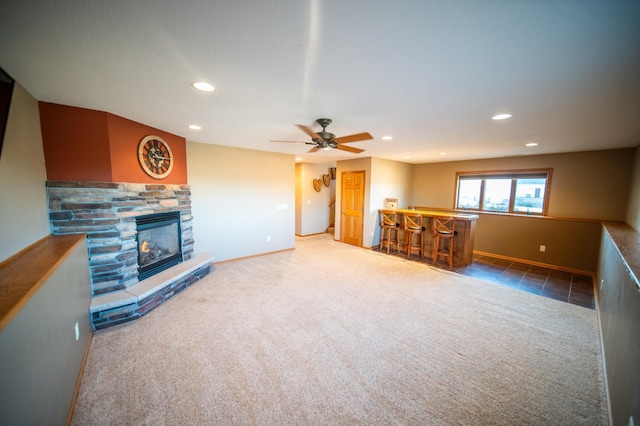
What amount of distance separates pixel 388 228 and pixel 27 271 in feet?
18.4

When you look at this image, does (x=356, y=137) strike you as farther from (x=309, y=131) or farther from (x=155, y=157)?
(x=155, y=157)

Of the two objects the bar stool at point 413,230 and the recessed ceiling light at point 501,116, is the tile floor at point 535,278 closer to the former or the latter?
the bar stool at point 413,230

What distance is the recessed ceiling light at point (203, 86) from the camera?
5.98ft

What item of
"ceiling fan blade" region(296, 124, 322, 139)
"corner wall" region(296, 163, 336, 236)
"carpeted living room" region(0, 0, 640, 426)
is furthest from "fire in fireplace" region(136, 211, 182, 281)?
"corner wall" region(296, 163, 336, 236)

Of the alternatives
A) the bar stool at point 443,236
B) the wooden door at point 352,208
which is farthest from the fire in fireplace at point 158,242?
the bar stool at point 443,236

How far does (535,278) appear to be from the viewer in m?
A: 4.15

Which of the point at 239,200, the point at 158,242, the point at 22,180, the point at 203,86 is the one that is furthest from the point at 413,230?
the point at 22,180

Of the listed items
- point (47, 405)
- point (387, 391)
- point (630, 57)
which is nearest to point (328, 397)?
point (387, 391)

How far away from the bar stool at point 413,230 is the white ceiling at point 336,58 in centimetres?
279

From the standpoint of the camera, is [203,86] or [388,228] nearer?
[203,86]

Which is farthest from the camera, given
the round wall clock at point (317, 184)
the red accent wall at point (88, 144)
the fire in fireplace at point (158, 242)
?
the round wall clock at point (317, 184)

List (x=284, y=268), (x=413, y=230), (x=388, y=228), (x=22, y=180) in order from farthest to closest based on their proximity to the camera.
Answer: (x=388, y=228), (x=413, y=230), (x=284, y=268), (x=22, y=180)

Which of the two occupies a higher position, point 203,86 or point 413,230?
point 203,86

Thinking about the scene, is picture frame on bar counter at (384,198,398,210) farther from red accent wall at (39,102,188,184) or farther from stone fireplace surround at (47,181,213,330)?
red accent wall at (39,102,188,184)
